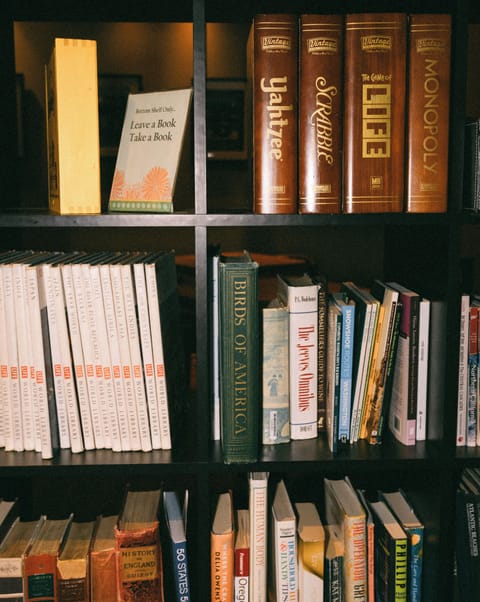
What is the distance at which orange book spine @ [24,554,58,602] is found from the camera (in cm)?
119

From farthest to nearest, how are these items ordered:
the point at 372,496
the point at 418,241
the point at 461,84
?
the point at 372,496, the point at 418,241, the point at 461,84

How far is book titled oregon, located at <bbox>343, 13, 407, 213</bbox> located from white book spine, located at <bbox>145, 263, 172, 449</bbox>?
38 centimetres

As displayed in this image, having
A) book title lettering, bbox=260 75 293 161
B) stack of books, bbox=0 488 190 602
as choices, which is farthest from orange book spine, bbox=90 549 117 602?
book title lettering, bbox=260 75 293 161

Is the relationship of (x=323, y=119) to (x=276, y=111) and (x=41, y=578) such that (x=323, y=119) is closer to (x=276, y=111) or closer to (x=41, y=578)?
(x=276, y=111)

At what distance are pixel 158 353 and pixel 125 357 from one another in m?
0.06

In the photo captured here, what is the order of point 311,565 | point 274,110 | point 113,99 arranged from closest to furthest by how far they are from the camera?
point 274,110 → point 311,565 → point 113,99

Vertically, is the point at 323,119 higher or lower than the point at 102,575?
higher

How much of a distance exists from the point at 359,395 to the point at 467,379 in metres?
0.21

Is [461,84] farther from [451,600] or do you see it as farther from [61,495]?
[61,495]

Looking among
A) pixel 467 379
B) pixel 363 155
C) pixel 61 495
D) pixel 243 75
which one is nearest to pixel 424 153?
pixel 363 155

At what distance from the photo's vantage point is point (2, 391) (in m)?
1.20

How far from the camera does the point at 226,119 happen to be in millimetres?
3822

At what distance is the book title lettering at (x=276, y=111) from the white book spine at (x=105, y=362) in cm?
39

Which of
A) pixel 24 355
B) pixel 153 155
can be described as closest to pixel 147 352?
pixel 24 355
